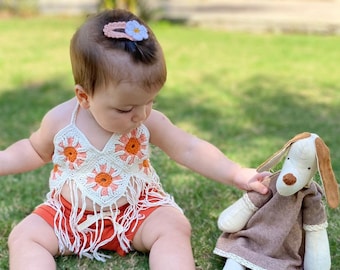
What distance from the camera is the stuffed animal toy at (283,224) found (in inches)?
62.2

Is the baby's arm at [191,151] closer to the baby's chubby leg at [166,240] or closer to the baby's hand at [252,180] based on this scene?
the baby's hand at [252,180]

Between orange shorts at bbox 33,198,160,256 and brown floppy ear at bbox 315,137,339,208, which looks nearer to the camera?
brown floppy ear at bbox 315,137,339,208

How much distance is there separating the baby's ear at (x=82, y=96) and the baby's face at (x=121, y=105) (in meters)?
0.02

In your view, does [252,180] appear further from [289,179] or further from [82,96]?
[82,96]

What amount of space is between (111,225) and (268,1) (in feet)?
34.7

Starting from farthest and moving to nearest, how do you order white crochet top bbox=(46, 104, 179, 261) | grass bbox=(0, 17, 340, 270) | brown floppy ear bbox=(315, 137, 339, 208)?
1. grass bbox=(0, 17, 340, 270)
2. white crochet top bbox=(46, 104, 179, 261)
3. brown floppy ear bbox=(315, 137, 339, 208)

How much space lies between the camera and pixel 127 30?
63.4 inches

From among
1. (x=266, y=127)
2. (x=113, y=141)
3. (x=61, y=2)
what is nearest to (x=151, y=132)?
(x=113, y=141)

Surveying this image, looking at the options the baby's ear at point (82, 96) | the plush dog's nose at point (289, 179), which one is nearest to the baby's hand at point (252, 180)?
the plush dog's nose at point (289, 179)

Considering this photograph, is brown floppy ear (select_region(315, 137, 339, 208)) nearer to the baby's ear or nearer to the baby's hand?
the baby's hand

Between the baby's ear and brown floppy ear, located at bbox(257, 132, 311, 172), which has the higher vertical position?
the baby's ear

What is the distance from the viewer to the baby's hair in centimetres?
159

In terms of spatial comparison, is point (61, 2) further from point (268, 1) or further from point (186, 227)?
point (186, 227)

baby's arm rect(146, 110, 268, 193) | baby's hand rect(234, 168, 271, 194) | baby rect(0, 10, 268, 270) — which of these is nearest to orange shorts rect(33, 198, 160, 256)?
baby rect(0, 10, 268, 270)
